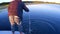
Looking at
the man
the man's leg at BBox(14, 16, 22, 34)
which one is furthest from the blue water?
the man

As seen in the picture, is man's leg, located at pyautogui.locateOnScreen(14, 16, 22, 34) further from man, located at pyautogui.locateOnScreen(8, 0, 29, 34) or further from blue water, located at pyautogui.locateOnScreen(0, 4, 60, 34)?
blue water, located at pyautogui.locateOnScreen(0, 4, 60, 34)

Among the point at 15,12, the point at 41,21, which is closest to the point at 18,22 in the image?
the point at 15,12

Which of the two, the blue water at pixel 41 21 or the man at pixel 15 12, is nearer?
the man at pixel 15 12

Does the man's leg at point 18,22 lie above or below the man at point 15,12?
below

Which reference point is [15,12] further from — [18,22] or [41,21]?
[41,21]

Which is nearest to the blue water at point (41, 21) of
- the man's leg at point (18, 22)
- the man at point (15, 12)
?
the man's leg at point (18, 22)

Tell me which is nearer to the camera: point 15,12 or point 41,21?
point 15,12

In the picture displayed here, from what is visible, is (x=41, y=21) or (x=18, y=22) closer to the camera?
(x=18, y=22)

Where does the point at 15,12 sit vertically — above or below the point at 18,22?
above

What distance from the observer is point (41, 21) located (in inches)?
121

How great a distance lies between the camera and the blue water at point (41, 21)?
9.34ft

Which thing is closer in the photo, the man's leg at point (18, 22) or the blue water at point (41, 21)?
the man's leg at point (18, 22)

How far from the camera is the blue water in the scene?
285cm

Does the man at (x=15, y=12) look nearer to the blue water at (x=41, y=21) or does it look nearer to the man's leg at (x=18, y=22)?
the man's leg at (x=18, y=22)
